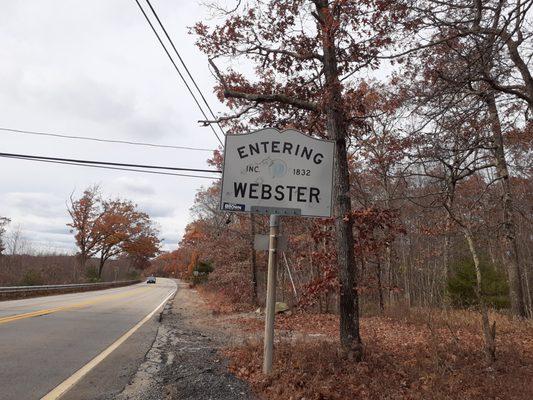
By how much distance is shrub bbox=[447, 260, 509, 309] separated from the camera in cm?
2198

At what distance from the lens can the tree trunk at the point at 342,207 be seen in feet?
24.0

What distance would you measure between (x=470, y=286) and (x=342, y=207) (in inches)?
671

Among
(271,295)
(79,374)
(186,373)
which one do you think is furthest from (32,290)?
(271,295)

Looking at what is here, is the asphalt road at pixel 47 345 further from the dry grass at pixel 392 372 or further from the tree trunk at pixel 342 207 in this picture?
the tree trunk at pixel 342 207

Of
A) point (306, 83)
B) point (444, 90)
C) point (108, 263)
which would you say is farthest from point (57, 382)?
point (108, 263)

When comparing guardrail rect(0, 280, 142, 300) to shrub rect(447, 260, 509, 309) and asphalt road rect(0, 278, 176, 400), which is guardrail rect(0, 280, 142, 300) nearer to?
asphalt road rect(0, 278, 176, 400)

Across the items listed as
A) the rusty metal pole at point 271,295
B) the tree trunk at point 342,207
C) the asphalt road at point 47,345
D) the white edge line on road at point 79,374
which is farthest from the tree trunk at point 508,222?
the asphalt road at point 47,345

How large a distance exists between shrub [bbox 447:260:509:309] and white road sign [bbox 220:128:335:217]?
17.4m

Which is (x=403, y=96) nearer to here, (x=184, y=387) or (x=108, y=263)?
(x=184, y=387)

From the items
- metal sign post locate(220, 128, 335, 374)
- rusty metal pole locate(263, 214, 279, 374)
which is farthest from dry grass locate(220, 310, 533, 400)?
metal sign post locate(220, 128, 335, 374)

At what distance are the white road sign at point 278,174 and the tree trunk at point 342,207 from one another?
52 centimetres

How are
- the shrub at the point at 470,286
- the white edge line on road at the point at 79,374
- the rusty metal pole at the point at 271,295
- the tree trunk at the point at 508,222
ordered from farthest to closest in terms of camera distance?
the shrub at the point at 470,286, the tree trunk at the point at 508,222, the rusty metal pole at the point at 271,295, the white edge line on road at the point at 79,374

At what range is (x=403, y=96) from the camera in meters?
9.30

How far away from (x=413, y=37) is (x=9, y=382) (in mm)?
8357
